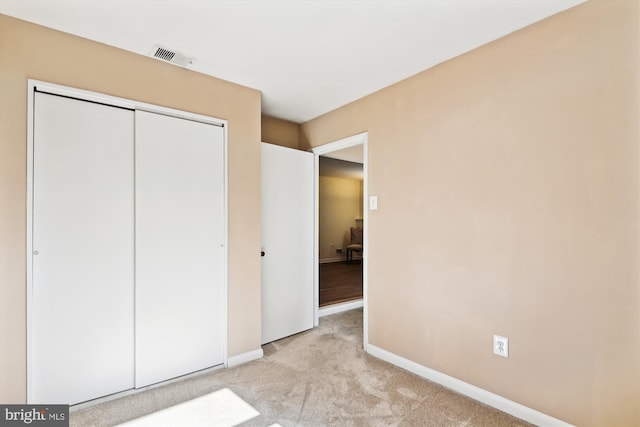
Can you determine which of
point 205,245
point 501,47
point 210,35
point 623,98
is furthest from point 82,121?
point 623,98

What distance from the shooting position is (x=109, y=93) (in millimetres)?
2123

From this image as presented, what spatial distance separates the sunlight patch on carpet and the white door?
3.31ft

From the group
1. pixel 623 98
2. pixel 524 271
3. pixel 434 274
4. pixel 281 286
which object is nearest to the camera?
pixel 623 98

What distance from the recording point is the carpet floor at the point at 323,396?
6.19 feet

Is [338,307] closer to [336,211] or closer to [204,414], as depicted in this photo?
[204,414]

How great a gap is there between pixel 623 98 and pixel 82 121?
3.18m

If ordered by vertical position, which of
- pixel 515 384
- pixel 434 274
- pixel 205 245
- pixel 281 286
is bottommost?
pixel 515 384

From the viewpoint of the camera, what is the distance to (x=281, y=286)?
3.26m

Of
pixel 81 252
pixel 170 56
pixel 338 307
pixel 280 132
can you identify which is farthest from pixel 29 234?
pixel 338 307

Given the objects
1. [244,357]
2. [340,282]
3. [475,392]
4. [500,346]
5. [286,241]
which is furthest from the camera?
[340,282]

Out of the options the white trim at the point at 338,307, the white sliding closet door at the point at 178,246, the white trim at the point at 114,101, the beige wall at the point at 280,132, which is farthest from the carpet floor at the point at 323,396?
the beige wall at the point at 280,132

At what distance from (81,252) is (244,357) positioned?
5.01 feet

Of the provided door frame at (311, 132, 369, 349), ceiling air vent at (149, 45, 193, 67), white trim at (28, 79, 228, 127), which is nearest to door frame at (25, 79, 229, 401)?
white trim at (28, 79, 228, 127)

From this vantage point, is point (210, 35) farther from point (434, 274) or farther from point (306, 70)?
point (434, 274)
